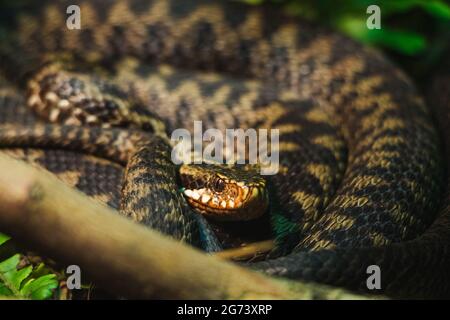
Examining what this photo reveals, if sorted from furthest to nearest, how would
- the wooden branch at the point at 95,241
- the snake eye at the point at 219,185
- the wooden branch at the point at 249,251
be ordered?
the snake eye at the point at 219,185, the wooden branch at the point at 249,251, the wooden branch at the point at 95,241

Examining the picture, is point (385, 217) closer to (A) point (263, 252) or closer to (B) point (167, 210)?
(A) point (263, 252)

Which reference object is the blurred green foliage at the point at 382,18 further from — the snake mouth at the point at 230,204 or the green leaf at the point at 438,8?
the snake mouth at the point at 230,204

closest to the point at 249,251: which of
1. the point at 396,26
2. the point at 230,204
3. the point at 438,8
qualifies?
the point at 230,204

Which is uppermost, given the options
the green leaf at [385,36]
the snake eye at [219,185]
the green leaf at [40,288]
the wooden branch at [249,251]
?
the green leaf at [385,36]

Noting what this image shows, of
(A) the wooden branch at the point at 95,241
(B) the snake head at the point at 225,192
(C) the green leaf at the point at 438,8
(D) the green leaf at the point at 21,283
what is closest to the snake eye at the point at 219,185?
(B) the snake head at the point at 225,192

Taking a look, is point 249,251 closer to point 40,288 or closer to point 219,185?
point 219,185

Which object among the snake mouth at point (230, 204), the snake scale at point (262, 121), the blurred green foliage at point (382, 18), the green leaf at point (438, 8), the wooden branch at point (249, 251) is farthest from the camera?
the blurred green foliage at point (382, 18)
